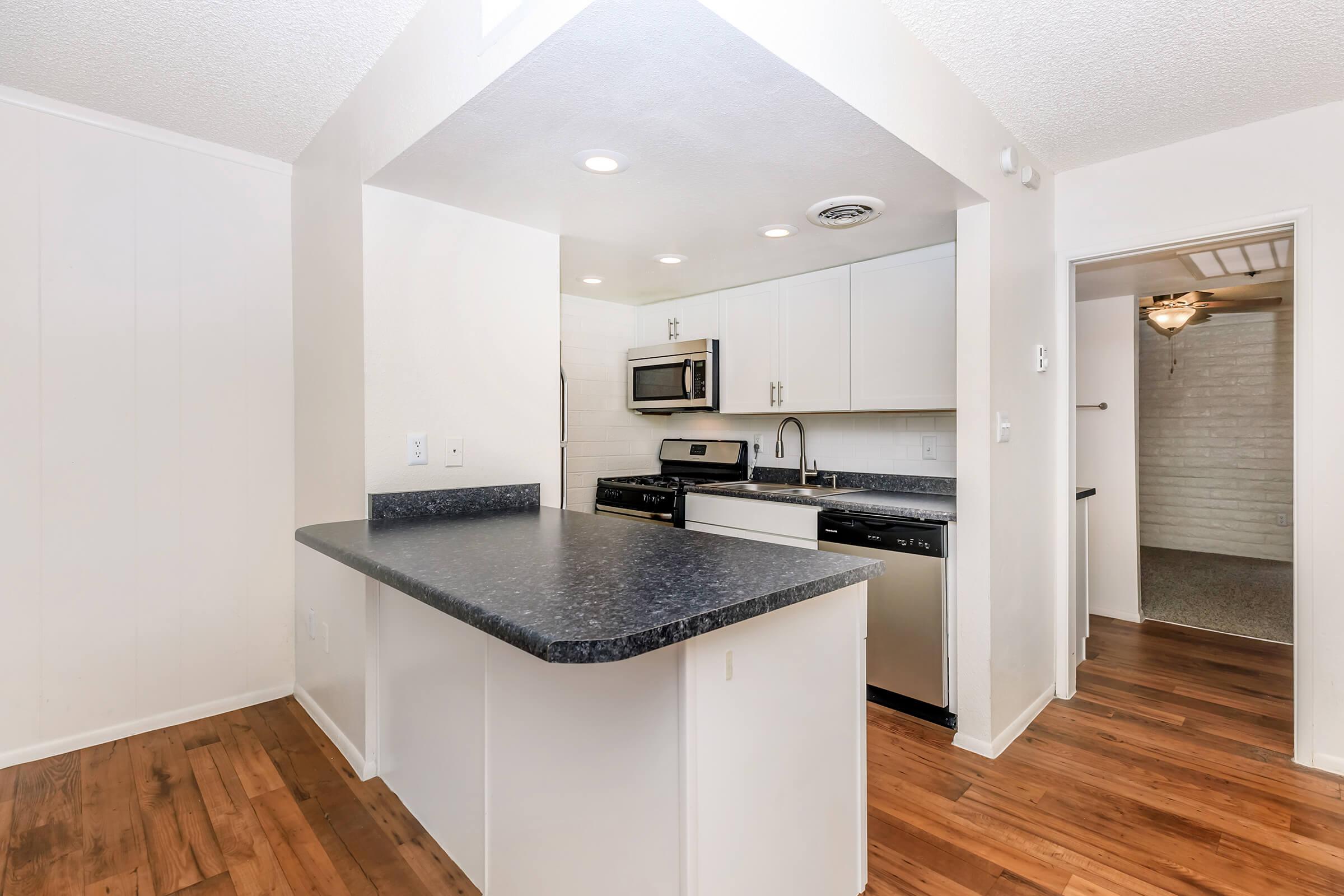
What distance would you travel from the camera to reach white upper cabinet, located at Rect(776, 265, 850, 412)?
129 inches

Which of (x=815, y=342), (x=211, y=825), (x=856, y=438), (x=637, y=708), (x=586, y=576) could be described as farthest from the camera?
(x=856, y=438)

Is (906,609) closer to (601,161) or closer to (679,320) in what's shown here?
(601,161)

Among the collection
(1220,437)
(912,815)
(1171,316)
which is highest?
(1171,316)

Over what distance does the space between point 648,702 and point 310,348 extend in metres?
2.12

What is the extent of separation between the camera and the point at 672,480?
406cm

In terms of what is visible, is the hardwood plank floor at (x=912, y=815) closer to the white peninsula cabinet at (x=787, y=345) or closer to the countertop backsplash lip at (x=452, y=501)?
the countertop backsplash lip at (x=452, y=501)

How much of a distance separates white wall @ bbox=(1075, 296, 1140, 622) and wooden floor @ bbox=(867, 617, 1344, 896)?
106 cm

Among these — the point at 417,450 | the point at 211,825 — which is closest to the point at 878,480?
the point at 417,450

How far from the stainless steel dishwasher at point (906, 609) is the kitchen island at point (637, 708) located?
104cm

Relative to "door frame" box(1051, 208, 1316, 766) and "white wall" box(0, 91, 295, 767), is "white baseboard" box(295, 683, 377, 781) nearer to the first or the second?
"white wall" box(0, 91, 295, 767)

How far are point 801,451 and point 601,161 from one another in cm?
222

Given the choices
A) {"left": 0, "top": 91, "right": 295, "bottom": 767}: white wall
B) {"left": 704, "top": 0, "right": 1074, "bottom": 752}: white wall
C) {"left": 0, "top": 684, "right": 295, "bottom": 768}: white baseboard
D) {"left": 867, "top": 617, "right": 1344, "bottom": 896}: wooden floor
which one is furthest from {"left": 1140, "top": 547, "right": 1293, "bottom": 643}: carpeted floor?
{"left": 0, "top": 91, "right": 295, "bottom": 767}: white wall

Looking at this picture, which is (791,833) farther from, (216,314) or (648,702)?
(216,314)

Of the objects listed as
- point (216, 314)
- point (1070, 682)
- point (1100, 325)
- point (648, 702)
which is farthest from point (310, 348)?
point (1100, 325)
